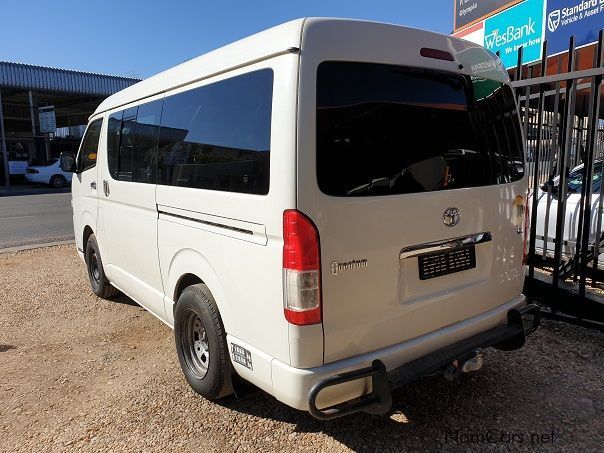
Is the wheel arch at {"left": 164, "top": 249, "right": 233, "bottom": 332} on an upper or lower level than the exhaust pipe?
upper

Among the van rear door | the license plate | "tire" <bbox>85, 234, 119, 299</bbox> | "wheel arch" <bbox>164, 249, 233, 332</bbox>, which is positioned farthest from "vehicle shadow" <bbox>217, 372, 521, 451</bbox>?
"tire" <bbox>85, 234, 119, 299</bbox>

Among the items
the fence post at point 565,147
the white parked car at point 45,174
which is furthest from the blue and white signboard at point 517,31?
the white parked car at point 45,174

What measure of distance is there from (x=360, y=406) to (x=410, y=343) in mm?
461

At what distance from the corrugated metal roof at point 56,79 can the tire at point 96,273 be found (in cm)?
2360

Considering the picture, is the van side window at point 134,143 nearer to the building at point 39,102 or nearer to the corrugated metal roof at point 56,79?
the building at point 39,102

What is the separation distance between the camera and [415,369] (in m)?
2.50

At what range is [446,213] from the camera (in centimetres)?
265

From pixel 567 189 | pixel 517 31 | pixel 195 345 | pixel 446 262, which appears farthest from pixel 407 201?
pixel 517 31

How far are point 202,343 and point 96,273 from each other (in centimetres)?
288

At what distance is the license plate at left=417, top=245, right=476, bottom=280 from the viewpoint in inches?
103

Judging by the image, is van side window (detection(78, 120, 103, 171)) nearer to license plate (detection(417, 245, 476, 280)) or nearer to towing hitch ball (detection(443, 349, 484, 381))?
license plate (detection(417, 245, 476, 280))

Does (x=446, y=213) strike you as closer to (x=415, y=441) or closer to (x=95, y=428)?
(x=415, y=441)

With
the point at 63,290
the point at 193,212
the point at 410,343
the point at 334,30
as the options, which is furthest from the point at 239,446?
the point at 63,290

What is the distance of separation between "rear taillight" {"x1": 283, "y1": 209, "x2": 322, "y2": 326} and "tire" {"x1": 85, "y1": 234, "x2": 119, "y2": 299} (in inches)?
134
